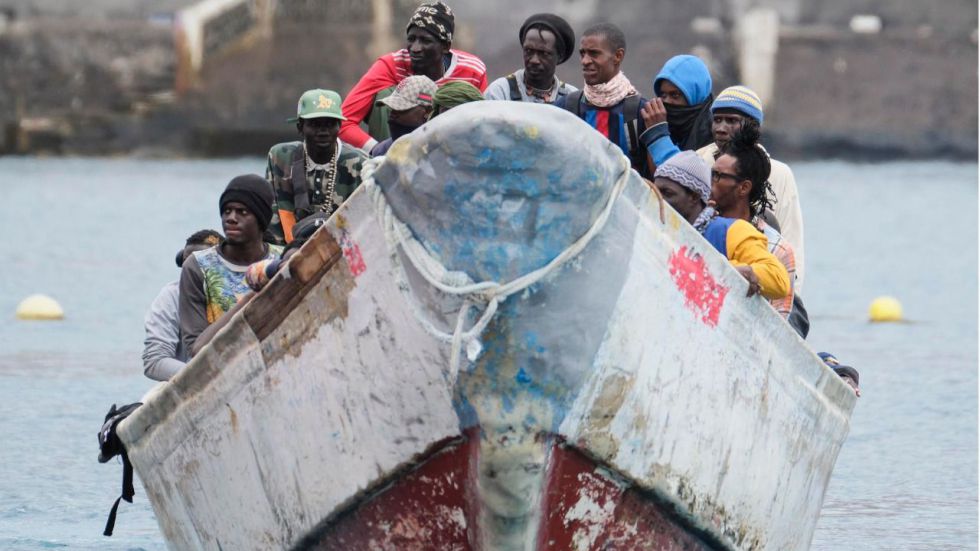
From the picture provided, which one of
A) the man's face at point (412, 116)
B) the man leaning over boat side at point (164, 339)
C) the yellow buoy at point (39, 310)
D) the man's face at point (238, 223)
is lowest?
the yellow buoy at point (39, 310)

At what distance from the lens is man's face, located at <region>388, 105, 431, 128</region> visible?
8164mm

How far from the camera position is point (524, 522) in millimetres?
6105

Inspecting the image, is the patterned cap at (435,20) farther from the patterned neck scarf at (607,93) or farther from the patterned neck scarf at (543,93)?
the patterned neck scarf at (607,93)

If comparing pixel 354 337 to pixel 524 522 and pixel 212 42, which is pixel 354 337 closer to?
pixel 524 522

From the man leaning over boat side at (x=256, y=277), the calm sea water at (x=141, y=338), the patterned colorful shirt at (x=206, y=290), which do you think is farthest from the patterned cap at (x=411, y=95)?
the calm sea water at (x=141, y=338)

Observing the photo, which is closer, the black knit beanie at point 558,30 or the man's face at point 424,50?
the black knit beanie at point 558,30

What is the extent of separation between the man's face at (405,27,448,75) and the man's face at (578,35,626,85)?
109 centimetres

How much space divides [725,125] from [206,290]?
219cm

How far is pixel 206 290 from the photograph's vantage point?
24.9 feet

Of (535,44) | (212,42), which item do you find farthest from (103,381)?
(212,42)

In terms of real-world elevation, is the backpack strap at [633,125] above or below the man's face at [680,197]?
below

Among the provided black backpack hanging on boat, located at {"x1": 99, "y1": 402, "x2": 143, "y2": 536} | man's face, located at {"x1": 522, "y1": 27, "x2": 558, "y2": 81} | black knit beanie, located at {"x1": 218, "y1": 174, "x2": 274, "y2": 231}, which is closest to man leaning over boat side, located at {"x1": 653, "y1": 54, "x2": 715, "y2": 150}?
man's face, located at {"x1": 522, "y1": 27, "x2": 558, "y2": 81}

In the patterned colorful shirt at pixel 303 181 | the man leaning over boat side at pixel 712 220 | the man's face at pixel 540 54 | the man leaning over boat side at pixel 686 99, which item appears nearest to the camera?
the man leaning over boat side at pixel 712 220

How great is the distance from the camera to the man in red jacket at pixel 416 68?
896 cm
